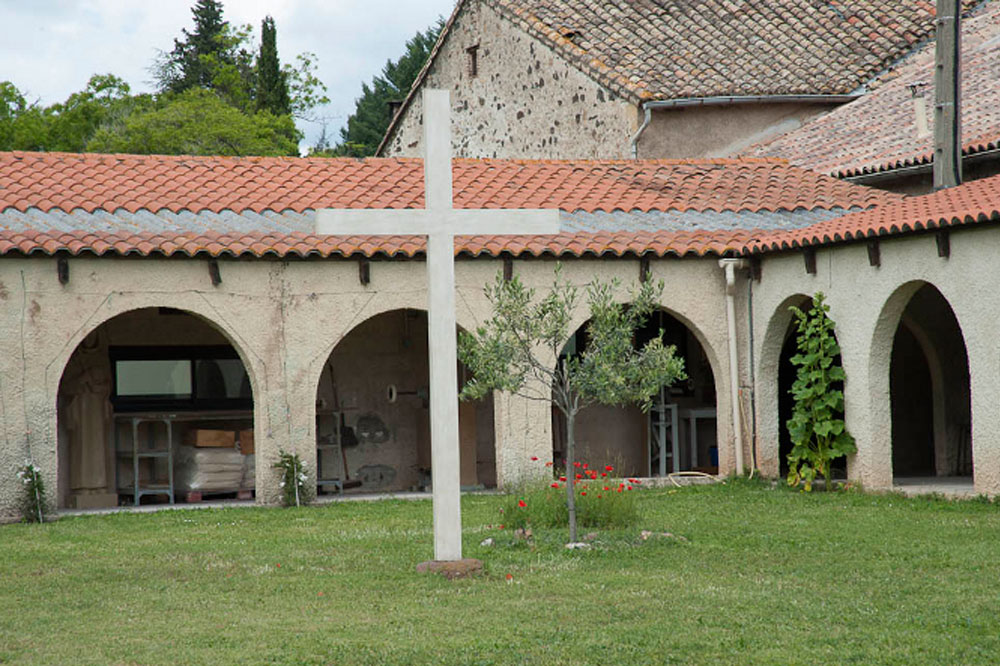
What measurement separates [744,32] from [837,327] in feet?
32.1

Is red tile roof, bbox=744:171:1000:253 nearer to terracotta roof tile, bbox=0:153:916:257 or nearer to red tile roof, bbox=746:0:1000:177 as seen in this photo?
terracotta roof tile, bbox=0:153:916:257

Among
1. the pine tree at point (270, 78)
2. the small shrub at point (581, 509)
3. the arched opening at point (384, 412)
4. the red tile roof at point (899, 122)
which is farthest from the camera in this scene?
the pine tree at point (270, 78)

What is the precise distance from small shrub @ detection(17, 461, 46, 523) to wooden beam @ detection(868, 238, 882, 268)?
841 centimetres

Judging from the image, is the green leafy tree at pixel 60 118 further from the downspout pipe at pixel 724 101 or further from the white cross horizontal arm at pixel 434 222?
the white cross horizontal arm at pixel 434 222

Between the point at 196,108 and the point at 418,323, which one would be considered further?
the point at 196,108

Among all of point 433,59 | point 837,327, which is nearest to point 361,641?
point 837,327

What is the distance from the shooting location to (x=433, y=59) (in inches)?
1013

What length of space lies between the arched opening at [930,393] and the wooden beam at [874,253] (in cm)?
259

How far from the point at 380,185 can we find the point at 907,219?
20.8 ft

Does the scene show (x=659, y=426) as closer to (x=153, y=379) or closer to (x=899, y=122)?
(x=899, y=122)

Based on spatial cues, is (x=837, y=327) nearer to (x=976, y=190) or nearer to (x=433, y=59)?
(x=976, y=190)

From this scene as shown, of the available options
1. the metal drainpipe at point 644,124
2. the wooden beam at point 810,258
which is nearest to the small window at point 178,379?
the wooden beam at point 810,258

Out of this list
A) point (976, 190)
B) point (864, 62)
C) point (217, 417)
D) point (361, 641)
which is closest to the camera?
point (361, 641)

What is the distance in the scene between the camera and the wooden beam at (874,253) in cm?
1328
